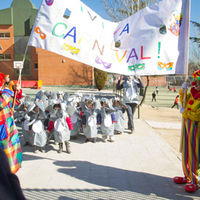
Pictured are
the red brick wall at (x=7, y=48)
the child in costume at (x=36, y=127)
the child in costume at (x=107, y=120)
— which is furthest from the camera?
the red brick wall at (x=7, y=48)

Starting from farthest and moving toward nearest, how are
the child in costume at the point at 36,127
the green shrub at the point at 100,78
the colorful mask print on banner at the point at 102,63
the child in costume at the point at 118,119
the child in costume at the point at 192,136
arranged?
the green shrub at the point at 100,78, the child in costume at the point at 118,119, the child in costume at the point at 36,127, the colorful mask print on banner at the point at 102,63, the child in costume at the point at 192,136

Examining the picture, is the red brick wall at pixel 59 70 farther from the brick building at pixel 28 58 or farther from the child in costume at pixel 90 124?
the child in costume at pixel 90 124

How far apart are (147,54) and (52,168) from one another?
285 cm

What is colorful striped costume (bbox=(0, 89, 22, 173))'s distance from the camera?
→ 3.27 m

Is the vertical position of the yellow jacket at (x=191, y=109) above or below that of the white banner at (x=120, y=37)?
below

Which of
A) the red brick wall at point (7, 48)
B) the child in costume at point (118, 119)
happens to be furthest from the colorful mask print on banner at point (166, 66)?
the red brick wall at point (7, 48)

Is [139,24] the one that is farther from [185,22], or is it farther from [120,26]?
[185,22]

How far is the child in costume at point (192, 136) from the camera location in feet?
11.1

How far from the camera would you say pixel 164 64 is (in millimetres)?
3908

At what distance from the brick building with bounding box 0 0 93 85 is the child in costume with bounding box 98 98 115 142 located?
92.9ft

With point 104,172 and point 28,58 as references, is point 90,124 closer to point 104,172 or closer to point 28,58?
point 104,172

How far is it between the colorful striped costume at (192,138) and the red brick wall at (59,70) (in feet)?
103

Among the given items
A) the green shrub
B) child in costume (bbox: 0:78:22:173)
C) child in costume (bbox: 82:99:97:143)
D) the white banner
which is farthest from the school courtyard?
the green shrub

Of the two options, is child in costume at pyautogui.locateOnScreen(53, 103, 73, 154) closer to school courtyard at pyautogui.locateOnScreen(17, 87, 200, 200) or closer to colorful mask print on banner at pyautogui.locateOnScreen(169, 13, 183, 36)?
school courtyard at pyautogui.locateOnScreen(17, 87, 200, 200)
